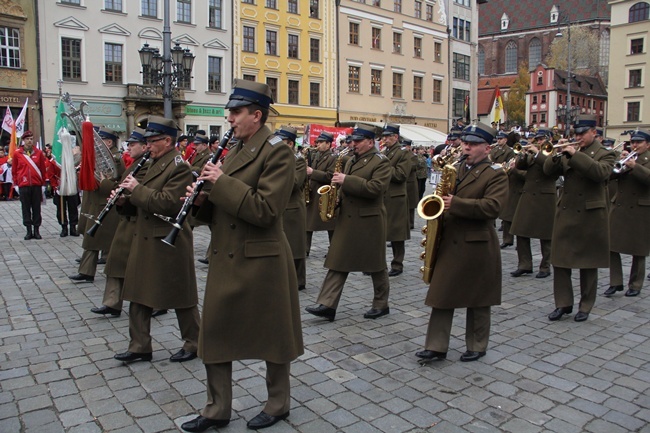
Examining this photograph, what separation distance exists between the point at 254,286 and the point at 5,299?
5.44 m

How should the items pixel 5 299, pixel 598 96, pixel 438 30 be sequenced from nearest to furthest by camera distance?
pixel 5 299 → pixel 438 30 → pixel 598 96

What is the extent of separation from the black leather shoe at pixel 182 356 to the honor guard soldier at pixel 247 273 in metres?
1.46

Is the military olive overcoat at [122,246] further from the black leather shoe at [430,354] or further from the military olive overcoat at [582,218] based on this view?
the military olive overcoat at [582,218]

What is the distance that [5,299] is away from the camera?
7.92 metres

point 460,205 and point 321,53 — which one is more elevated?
point 321,53

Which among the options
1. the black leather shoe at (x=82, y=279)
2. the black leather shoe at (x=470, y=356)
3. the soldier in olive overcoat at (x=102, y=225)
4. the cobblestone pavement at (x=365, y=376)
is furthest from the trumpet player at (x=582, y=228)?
the black leather shoe at (x=82, y=279)

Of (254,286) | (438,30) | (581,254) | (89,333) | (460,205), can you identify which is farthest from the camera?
(438,30)

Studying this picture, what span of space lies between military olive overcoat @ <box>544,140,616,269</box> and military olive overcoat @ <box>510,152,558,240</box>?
238 cm

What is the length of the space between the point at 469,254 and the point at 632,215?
161 inches

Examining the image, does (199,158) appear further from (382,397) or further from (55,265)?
(382,397)

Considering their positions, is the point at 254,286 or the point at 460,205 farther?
the point at 460,205

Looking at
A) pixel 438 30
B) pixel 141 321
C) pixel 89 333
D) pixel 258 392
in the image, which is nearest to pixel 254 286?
pixel 258 392

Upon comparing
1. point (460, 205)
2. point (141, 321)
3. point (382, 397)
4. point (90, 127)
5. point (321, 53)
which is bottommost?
point (382, 397)

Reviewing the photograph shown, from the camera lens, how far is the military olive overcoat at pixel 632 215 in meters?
8.15
